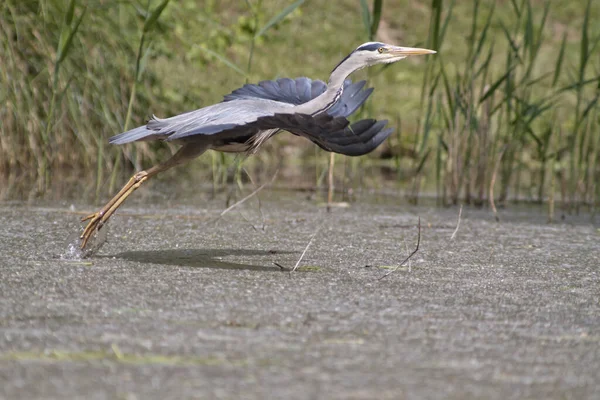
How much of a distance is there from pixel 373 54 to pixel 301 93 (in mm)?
282

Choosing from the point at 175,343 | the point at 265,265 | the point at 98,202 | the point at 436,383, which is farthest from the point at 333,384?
the point at 98,202

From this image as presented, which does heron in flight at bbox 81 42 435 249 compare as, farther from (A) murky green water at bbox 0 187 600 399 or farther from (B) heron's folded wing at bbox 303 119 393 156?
(A) murky green water at bbox 0 187 600 399

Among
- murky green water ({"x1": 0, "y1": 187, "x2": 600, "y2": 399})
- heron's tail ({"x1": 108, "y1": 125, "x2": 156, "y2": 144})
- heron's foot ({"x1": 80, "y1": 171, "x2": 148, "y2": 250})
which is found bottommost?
murky green water ({"x1": 0, "y1": 187, "x2": 600, "y2": 399})

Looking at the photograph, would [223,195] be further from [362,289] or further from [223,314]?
[223,314]

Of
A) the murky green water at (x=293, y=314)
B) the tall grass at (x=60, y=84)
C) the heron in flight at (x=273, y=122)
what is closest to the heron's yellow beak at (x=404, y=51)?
the heron in flight at (x=273, y=122)

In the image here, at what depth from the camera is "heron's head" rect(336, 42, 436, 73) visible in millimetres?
3057

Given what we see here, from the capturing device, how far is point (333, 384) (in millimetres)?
1473

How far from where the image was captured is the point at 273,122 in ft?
8.25

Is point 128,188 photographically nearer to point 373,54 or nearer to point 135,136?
point 135,136

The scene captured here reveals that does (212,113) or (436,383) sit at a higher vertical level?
(212,113)

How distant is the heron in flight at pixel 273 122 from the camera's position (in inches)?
99.7

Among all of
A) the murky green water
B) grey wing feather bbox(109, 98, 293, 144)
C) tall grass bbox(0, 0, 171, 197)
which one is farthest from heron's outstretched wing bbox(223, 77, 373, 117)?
tall grass bbox(0, 0, 171, 197)

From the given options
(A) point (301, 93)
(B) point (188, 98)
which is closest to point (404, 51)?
(A) point (301, 93)

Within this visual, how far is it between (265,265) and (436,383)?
1.33 meters
